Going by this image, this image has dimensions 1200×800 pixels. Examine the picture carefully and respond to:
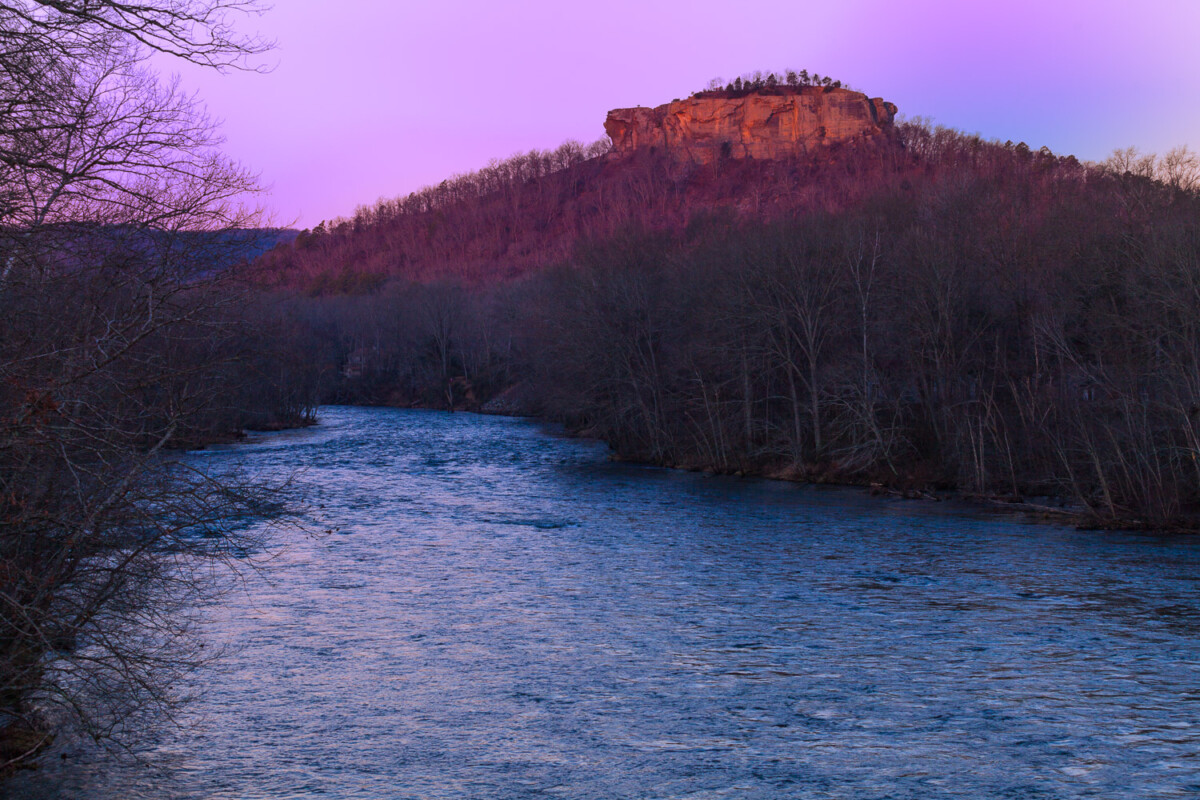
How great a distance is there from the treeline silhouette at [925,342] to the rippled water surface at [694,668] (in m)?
4.58

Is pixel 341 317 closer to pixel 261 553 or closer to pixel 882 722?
pixel 261 553

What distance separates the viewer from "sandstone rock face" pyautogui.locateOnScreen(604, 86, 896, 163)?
12775 centimetres

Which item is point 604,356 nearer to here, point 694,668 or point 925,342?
point 925,342

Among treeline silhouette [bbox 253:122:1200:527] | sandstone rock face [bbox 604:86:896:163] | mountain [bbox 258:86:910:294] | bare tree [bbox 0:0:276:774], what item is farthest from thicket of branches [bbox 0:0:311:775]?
sandstone rock face [bbox 604:86:896:163]

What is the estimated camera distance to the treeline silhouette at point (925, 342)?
24.1m

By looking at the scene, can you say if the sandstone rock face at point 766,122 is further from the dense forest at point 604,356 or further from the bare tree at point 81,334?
the bare tree at point 81,334

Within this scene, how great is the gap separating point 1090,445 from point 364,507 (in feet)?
59.6

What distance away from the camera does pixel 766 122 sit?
13238cm

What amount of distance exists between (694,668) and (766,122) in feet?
422

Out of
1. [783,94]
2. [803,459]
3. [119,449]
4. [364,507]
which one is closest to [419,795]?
[119,449]

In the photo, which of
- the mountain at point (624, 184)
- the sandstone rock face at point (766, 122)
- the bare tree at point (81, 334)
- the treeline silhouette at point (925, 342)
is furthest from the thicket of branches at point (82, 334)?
the sandstone rock face at point (766, 122)

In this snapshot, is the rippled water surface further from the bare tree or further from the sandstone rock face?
the sandstone rock face

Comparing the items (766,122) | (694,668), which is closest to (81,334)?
(694,668)

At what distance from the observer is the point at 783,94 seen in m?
133
